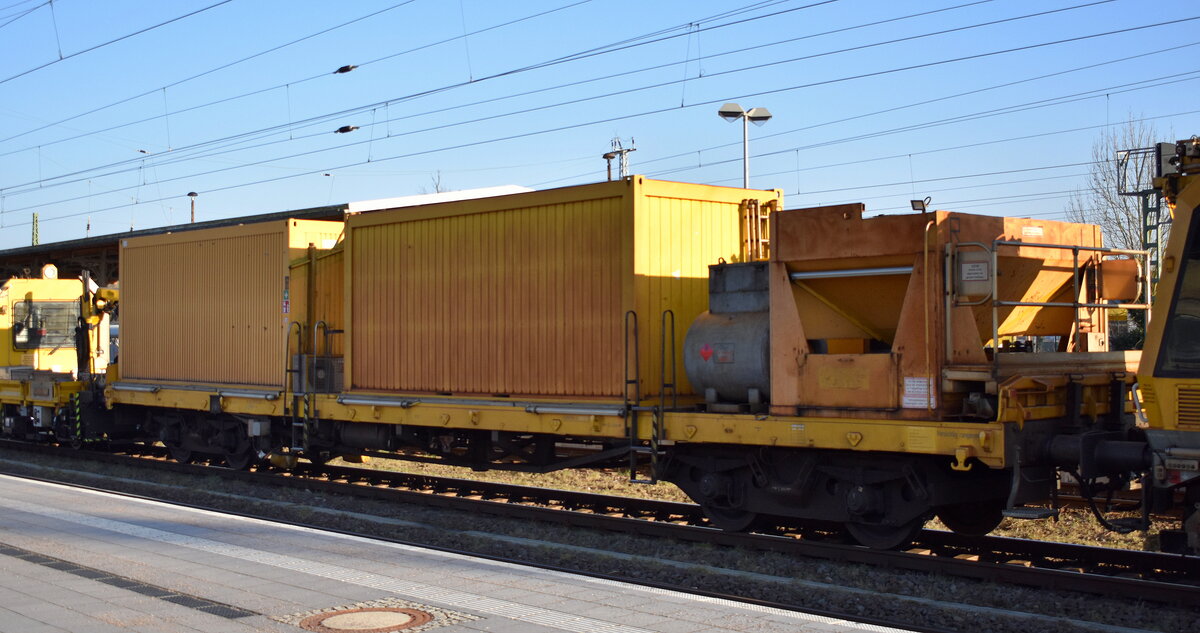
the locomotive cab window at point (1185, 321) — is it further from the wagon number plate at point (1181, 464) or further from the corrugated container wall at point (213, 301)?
the corrugated container wall at point (213, 301)

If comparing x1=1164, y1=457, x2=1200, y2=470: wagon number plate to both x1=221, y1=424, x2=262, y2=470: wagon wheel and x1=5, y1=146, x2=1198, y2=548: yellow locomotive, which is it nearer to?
x1=5, y1=146, x2=1198, y2=548: yellow locomotive

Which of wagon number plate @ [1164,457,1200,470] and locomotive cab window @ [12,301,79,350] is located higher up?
locomotive cab window @ [12,301,79,350]

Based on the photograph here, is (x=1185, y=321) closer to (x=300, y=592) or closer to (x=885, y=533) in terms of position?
(x=885, y=533)

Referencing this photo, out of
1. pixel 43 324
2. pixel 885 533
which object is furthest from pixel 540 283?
pixel 43 324

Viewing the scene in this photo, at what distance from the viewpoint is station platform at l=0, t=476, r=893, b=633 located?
637cm

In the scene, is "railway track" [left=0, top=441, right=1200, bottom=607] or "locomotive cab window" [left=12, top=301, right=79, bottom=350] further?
"locomotive cab window" [left=12, top=301, right=79, bottom=350]

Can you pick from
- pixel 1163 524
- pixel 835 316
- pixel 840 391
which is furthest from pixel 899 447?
pixel 1163 524

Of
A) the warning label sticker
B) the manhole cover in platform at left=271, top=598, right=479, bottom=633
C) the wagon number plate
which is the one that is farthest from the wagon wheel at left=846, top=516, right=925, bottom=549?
the manhole cover in platform at left=271, top=598, right=479, bottom=633

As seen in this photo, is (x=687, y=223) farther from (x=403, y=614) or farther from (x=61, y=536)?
(x=61, y=536)

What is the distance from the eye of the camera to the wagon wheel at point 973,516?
9906 millimetres

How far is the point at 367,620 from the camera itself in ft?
21.6

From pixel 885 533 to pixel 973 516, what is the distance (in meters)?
1.32

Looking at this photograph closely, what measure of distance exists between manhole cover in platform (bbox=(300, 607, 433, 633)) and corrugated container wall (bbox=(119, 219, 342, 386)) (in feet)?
28.3

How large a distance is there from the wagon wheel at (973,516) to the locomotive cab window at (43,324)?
18723 mm
